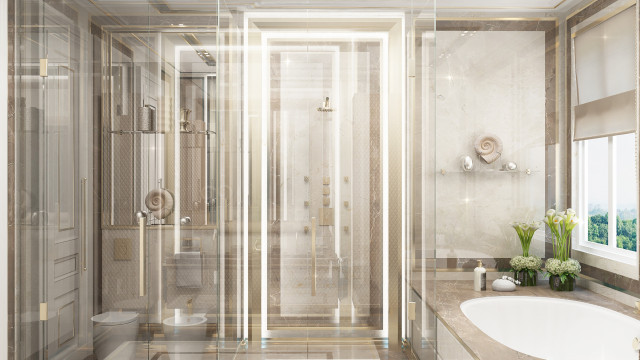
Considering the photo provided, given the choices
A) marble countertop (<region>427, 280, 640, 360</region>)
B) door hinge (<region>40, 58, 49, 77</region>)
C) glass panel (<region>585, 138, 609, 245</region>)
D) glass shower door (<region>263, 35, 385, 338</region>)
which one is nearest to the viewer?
marble countertop (<region>427, 280, 640, 360</region>)

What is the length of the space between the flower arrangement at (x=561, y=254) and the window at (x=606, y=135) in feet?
0.48

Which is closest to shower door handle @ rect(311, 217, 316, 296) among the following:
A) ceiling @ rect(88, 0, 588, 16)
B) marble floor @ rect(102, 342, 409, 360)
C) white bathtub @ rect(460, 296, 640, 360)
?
marble floor @ rect(102, 342, 409, 360)

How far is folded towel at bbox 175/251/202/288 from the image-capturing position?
6.81 feet

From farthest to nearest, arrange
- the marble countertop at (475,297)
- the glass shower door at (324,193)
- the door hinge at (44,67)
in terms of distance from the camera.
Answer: the glass shower door at (324,193) → the door hinge at (44,67) → the marble countertop at (475,297)

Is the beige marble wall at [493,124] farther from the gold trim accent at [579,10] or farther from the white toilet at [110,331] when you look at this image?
the white toilet at [110,331]

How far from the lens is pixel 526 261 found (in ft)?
8.41

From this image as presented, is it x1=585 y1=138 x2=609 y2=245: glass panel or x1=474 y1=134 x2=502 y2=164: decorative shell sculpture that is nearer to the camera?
x1=585 y1=138 x2=609 y2=245: glass panel

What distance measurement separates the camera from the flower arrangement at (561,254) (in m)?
2.47

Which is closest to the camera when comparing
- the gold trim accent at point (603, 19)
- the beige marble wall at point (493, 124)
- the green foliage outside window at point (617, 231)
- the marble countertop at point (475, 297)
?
the marble countertop at point (475, 297)

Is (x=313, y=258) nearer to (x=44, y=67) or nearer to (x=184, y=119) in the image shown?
(x=184, y=119)

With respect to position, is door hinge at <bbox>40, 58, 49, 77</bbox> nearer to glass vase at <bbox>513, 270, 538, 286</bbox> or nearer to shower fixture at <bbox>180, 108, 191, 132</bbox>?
shower fixture at <bbox>180, 108, 191, 132</bbox>

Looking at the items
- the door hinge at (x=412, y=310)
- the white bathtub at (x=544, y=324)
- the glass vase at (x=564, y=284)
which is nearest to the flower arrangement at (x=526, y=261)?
the glass vase at (x=564, y=284)

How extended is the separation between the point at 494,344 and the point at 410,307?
449 millimetres

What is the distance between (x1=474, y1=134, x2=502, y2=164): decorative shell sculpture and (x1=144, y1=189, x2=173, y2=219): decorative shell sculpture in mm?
2033
